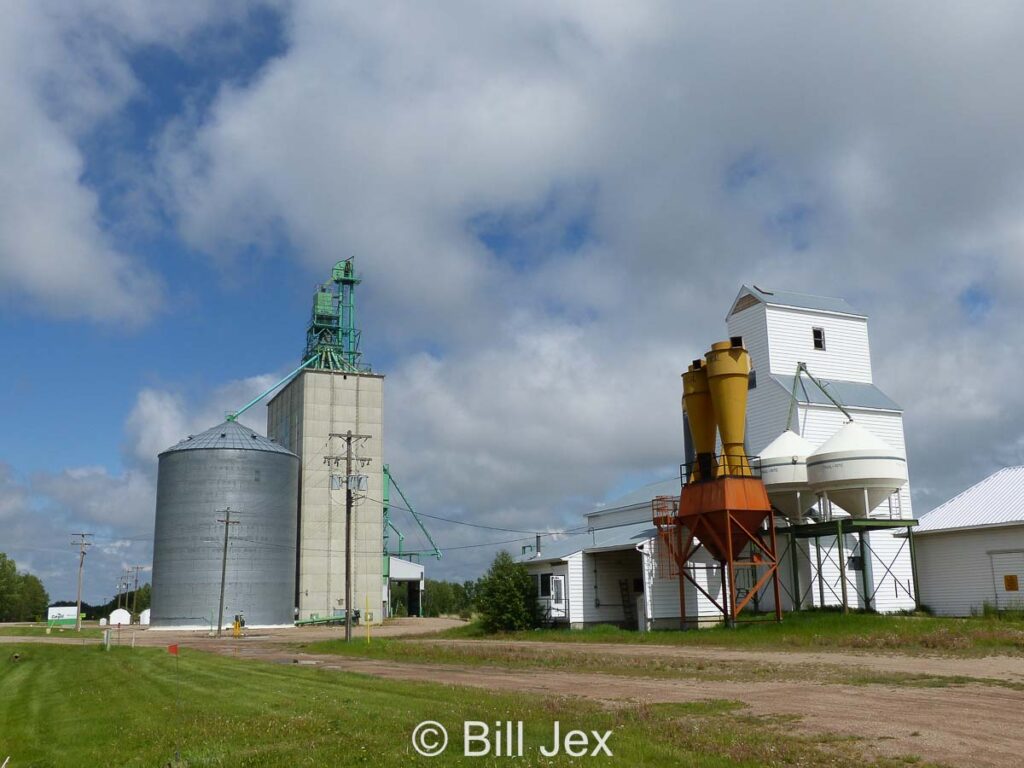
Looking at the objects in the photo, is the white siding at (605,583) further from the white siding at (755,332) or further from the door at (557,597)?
the white siding at (755,332)

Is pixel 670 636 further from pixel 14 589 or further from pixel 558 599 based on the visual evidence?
pixel 14 589

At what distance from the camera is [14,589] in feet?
451

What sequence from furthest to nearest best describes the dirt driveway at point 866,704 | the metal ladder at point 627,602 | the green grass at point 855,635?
the metal ladder at point 627,602
the green grass at point 855,635
the dirt driveway at point 866,704

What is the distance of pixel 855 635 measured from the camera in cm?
3262

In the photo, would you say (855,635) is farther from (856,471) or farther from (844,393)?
(844,393)

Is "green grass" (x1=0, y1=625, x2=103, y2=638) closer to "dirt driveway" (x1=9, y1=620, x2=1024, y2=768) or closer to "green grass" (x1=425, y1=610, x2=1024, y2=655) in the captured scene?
"green grass" (x1=425, y1=610, x2=1024, y2=655)

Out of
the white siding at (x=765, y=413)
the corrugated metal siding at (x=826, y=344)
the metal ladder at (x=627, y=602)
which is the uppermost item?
the corrugated metal siding at (x=826, y=344)

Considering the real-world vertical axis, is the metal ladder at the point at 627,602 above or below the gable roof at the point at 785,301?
below

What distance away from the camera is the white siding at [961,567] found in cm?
3922

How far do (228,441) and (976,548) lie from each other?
63788mm

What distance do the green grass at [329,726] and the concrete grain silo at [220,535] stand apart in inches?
2279

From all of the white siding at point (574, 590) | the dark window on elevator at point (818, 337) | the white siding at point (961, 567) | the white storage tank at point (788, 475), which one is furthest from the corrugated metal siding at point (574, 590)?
the dark window on elevator at point (818, 337)

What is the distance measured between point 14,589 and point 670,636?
13048 centimetres

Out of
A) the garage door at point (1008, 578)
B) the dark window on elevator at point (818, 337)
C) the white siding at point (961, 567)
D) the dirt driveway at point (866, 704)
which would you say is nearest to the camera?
the dirt driveway at point (866, 704)
